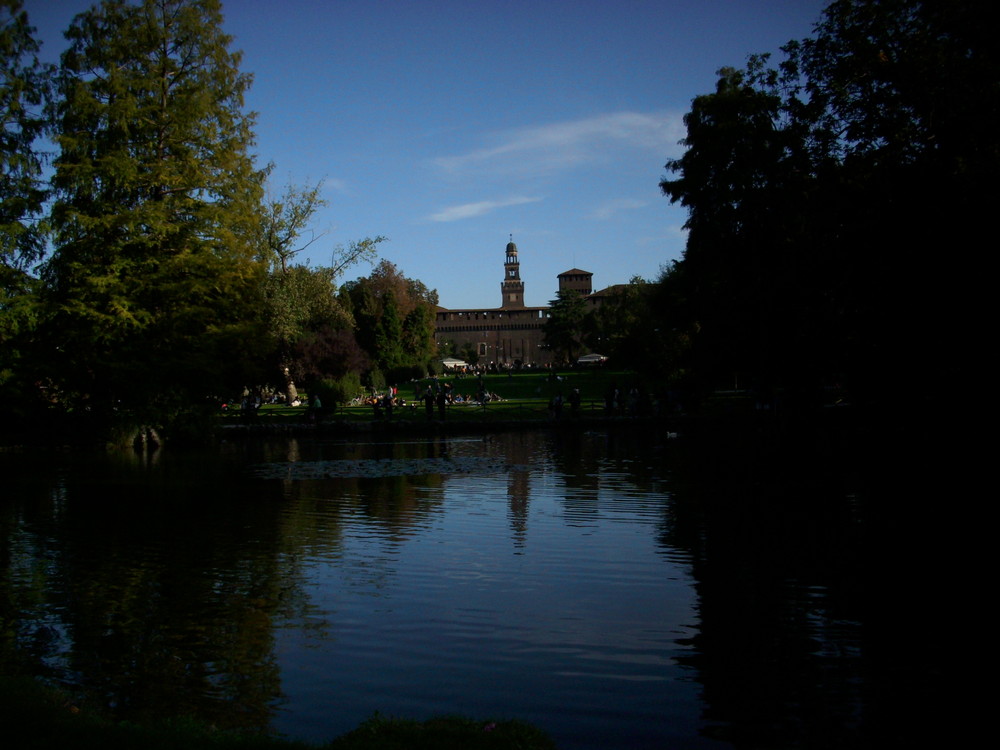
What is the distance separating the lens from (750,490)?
14.7m

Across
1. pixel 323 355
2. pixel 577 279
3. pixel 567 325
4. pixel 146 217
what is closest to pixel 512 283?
pixel 577 279

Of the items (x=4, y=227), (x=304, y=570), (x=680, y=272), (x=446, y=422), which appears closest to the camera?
(x=304, y=570)

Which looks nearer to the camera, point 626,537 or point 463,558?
point 463,558

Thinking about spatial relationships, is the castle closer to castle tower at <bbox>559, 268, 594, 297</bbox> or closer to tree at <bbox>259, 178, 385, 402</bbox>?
castle tower at <bbox>559, 268, 594, 297</bbox>

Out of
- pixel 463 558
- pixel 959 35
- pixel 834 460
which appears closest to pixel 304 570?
pixel 463 558

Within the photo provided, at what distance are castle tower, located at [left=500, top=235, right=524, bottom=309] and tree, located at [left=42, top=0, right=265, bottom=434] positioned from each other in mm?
119433

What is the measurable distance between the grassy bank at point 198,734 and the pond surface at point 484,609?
0.48 m

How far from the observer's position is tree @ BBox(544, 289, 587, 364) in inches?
4063

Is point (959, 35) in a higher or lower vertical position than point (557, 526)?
higher

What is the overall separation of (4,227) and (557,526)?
21118mm

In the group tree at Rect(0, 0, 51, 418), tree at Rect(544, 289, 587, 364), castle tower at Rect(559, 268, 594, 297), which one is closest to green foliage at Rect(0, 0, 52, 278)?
tree at Rect(0, 0, 51, 418)

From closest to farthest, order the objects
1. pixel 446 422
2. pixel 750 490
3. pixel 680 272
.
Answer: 1. pixel 750 490
2. pixel 446 422
3. pixel 680 272

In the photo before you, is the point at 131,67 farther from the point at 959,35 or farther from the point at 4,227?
the point at 959,35

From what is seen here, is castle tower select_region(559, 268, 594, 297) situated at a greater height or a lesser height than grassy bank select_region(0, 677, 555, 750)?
greater
